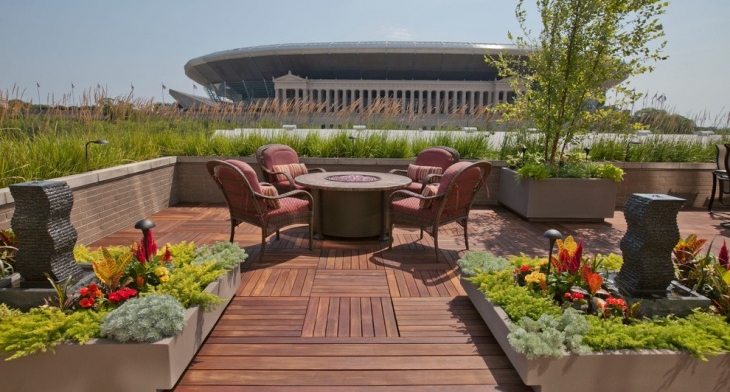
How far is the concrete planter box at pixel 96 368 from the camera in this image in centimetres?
169

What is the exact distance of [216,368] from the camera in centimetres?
195

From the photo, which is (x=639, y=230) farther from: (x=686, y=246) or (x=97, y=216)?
(x=97, y=216)

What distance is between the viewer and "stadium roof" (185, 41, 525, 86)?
101ft

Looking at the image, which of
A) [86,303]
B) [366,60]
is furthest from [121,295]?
[366,60]

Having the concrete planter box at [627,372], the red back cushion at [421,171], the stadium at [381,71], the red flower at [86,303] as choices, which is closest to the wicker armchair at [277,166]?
the red back cushion at [421,171]

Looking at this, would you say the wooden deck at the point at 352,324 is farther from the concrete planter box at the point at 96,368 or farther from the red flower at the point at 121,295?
the red flower at the point at 121,295

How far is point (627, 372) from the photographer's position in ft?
5.74

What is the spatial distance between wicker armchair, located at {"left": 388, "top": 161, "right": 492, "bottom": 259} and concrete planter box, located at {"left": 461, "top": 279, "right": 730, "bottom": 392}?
6.04 feet

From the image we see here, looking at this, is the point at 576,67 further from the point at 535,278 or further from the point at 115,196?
the point at 115,196

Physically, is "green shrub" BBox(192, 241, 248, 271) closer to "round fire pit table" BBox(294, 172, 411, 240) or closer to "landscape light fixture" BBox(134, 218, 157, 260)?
"landscape light fixture" BBox(134, 218, 157, 260)

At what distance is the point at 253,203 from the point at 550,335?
95.4 inches

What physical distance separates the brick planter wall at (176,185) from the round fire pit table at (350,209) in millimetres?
1994

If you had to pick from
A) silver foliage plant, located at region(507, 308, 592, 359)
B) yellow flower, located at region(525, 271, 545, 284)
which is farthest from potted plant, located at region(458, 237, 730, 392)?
yellow flower, located at region(525, 271, 545, 284)

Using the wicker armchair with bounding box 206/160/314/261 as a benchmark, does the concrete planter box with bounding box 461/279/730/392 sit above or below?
below
